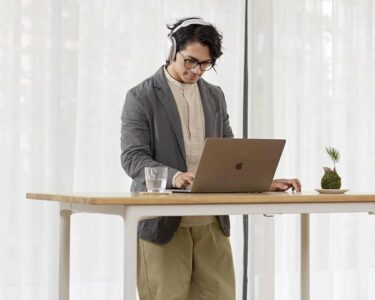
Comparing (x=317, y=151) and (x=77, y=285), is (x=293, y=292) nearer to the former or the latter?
(x=317, y=151)

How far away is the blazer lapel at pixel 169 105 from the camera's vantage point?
2594mm

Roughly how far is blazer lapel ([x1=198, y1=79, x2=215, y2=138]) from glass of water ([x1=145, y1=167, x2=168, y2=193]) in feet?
1.52

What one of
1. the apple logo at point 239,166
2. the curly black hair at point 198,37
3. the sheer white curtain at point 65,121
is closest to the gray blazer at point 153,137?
the curly black hair at point 198,37

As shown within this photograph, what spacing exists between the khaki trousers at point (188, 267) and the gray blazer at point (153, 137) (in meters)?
0.05

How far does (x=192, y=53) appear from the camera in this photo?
2.60m

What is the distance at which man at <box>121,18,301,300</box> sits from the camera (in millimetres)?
2506

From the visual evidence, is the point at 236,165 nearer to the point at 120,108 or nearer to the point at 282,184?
the point at 282,184

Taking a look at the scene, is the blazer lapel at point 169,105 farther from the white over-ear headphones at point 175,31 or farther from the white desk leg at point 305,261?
the white desk leg at point 305,261

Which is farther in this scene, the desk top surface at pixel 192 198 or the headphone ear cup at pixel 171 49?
the headphone ear cup at pixel 171 49

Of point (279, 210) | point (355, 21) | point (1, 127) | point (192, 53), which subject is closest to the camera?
point (279, 210)

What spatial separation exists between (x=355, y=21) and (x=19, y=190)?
2.28 m

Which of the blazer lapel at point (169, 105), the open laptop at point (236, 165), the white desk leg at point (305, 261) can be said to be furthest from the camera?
the white desk leg at point (305, 261)

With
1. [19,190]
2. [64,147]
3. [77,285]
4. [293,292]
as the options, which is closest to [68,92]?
[64,147]

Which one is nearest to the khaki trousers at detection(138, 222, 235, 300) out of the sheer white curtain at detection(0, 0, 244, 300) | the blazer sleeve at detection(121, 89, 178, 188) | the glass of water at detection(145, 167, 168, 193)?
the blazer sleeve at detection(121, 89, 178, 188)
